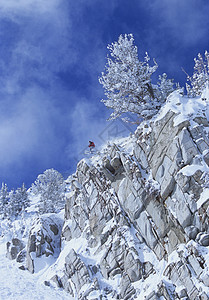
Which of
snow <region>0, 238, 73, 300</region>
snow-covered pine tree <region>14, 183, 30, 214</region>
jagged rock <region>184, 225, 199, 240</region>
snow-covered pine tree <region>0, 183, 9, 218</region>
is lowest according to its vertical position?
jagged rock <region>184, 225, 199, 240</region>

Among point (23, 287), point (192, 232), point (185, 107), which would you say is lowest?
point (192, 232)

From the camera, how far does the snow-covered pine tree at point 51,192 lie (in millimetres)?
38406

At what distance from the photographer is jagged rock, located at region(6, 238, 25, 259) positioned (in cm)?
2902

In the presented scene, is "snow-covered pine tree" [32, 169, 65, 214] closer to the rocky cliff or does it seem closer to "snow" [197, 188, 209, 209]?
the rocky cliff

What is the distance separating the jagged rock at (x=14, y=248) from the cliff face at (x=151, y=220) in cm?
790

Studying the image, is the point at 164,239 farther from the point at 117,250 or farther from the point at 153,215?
the point at 117,250

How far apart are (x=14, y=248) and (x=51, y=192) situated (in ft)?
44.7

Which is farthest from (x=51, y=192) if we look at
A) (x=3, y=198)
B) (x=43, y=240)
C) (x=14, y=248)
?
(x=3, y=198)

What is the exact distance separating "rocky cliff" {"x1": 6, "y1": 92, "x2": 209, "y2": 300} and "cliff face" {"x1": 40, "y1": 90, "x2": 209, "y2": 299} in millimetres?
53

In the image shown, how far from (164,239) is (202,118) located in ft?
29.7

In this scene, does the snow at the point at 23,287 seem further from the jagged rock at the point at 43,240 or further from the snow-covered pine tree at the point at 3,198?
the snow-covered pine tree at the point at 3,198

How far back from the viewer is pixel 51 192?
138 feet

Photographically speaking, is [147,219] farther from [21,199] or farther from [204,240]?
[21,199]

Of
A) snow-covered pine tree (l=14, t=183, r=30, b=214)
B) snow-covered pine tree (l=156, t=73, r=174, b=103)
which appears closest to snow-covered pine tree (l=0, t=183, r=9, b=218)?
snow-covered pine tree (l=14, t=183, r=30, b=214)
